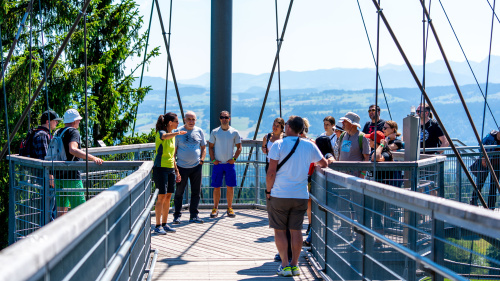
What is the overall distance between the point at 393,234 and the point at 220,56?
5461 millimetres

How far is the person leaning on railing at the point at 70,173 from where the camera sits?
555 cm

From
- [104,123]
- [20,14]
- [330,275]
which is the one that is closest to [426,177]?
[330,275]

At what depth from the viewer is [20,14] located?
69.4ft

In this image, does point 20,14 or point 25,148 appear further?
point 20,14

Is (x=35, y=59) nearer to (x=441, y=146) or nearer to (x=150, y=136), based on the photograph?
(x=150, y=136)

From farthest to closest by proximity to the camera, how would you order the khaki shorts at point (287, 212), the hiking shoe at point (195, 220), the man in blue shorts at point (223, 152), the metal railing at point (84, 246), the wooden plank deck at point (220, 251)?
the man in blue shorts at point (223, 152), the hiking shoe at point (195, 220), the wooden plank deck at point (220, 251), the khaki shorts at point (287, 212), the metal railing at point (84, 246)

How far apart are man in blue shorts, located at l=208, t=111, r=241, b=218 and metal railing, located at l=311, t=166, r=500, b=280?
2.62m

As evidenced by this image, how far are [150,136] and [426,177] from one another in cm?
2155

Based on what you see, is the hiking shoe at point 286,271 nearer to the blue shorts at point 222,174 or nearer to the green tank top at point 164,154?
the green tank top at point 164,154

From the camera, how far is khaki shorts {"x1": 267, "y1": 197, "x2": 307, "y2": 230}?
17.0 feet

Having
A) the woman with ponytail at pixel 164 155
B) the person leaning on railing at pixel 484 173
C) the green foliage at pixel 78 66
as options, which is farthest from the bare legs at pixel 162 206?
the green foliage at pixel 78 66

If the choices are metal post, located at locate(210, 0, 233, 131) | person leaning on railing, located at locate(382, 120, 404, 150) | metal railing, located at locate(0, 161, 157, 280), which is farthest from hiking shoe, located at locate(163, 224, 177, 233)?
metal railing, located at locate(0, 161, 157, 280)

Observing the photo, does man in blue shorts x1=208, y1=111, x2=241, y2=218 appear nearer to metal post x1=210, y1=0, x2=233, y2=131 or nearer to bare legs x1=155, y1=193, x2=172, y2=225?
metal post x1=210, y1=0, x2=233, y2=131

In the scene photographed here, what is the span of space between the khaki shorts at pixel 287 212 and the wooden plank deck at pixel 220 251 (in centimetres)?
50
